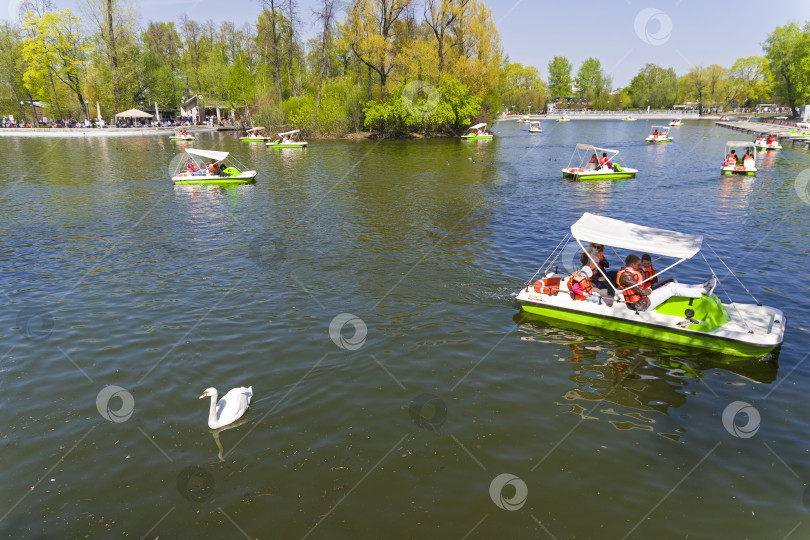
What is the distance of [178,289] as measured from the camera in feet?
53.5

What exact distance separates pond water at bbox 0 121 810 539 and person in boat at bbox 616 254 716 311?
115 cm

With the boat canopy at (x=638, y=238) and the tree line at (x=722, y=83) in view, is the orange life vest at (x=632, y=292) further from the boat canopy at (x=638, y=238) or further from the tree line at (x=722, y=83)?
the tree line at (x=722, y=83)

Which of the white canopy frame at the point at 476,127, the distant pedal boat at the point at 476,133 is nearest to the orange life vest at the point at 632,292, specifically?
the distant pedal boat at the point at 476,133

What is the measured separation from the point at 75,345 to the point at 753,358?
17258 millimetres

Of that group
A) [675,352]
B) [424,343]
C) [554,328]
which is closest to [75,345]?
[424,343]

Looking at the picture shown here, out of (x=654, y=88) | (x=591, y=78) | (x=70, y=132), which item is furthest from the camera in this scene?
(x=591, y=78)

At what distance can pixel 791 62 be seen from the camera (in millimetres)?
94312

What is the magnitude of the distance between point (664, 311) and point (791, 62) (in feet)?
374

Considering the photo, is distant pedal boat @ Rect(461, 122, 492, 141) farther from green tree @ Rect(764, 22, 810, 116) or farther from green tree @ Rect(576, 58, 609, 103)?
green tree @ Rect(576, 58, 609, 103)

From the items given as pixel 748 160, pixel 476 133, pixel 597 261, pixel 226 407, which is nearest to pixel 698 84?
pixel 476 133

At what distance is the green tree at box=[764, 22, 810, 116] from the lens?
299ft

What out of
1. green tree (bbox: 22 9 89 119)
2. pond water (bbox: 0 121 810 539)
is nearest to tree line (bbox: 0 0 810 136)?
green tree (bbox: 22 9 89 119)

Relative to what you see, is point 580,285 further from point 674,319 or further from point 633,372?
point 633,372

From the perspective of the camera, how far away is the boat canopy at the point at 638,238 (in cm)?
1286
